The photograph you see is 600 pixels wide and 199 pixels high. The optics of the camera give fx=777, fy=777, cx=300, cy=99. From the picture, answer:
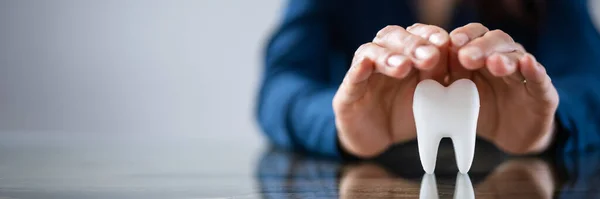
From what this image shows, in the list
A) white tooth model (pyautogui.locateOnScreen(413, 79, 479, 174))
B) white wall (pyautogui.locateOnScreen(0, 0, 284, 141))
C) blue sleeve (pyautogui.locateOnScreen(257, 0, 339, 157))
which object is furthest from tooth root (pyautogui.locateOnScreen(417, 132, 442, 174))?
white wall (pyautogui.locateOnScreen(0, 0, 284, 141))

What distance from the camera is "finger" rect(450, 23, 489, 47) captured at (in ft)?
A: 2.02

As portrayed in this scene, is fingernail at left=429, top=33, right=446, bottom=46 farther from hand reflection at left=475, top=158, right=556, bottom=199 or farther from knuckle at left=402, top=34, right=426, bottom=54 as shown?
hand reflection at left=475, top=158, right=556, bottom=199

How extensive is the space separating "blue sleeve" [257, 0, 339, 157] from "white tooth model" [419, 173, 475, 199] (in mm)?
375

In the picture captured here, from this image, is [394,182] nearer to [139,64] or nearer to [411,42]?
[411,42]

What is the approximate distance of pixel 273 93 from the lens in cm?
129

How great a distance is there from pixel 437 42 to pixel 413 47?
0.02m

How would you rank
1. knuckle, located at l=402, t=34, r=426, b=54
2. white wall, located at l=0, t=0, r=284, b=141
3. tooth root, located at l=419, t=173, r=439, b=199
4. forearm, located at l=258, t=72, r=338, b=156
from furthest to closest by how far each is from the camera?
white wall, located at l=0, t=0, r=284, b=141, forearm, located at l=258, t=72, r=338, b=156, knuckle, located at l=402, t=34, r=426, b=54, tooth root, located at l=419, t=173, r=439, b=199

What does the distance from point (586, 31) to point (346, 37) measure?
1.45 ft

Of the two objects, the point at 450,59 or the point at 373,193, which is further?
the point at 450,59

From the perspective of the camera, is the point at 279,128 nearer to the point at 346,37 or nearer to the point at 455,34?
the point at 346,37

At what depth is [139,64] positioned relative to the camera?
2.54m

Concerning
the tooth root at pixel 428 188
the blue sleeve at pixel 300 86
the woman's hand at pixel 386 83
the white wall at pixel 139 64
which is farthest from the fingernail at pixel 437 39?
the white wall at pixel 139 64

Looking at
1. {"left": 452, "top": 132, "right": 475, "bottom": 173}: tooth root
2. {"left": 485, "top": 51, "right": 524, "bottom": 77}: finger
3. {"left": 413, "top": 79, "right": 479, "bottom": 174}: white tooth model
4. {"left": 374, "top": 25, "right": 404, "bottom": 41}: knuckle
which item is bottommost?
{"left": 452, "top": 132, "right": 475, "bottom": 173}: tooth root

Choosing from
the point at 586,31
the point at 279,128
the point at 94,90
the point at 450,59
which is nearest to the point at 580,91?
the point at 586,31
